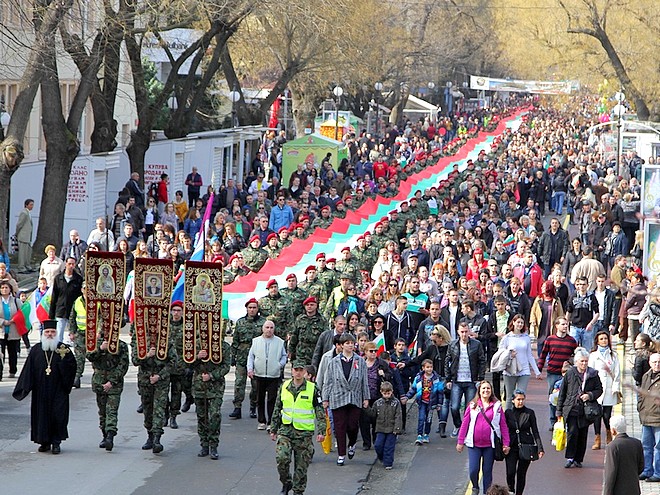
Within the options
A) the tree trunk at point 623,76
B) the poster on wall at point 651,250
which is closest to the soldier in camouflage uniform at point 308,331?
the poster on wall at point 651,250

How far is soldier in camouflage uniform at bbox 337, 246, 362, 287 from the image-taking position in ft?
69.2

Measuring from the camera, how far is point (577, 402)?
15.0 metres

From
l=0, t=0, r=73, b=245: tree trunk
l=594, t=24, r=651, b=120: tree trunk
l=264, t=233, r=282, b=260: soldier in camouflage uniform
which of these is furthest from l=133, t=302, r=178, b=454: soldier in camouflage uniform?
l=594, t=24, r=651, b=120: tree trunk

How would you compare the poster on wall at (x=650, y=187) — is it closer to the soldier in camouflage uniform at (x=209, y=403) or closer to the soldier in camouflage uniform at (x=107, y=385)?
the soldier in camouflage uniform at (x=209, y=403)

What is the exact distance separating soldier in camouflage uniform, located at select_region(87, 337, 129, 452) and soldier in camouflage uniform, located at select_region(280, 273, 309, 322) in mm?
3479

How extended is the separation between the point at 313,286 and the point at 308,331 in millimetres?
2601

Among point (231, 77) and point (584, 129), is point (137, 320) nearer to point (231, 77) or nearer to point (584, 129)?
point (231, 77)

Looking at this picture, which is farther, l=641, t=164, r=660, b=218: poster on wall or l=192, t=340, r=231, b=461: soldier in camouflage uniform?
l=641, t=164, r=660, b=218: poster on wall

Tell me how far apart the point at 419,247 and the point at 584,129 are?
5584 centimetres

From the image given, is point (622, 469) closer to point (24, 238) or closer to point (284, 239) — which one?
point (284, 239)

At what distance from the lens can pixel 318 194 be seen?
117 ft

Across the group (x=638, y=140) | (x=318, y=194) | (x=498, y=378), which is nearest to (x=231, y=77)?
(x=318, y=194)

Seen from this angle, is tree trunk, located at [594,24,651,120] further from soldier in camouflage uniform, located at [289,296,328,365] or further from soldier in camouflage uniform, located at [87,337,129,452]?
soldier in camouflage uniform, located at [87,337,129,452]

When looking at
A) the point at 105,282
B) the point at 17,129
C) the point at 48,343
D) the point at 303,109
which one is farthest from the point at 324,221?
the point at 303,109
